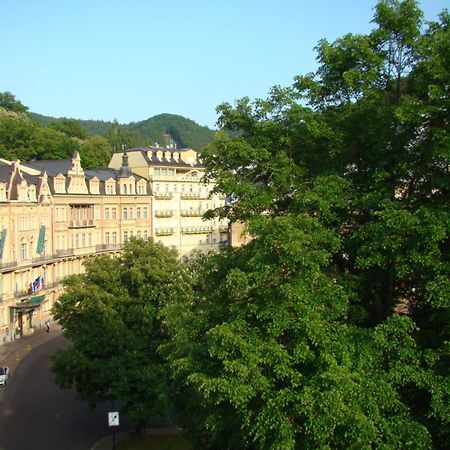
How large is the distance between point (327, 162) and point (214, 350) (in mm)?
7453

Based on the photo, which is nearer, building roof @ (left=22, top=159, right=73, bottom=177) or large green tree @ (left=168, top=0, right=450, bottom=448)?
large green tree @ (left=168, top=0, right=450, bottom=448)

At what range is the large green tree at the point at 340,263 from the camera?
1461 cm

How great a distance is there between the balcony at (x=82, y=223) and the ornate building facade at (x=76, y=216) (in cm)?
11

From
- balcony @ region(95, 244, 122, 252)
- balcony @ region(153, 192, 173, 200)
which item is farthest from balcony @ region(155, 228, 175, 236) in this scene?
balcony @ region(95, 244, 122, 252)

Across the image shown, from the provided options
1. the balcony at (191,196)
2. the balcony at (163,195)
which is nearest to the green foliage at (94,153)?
the balcony at (191,196)

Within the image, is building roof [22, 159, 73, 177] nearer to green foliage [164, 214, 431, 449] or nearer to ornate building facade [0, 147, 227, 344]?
ornate building facade [0, 147, 227, 344]

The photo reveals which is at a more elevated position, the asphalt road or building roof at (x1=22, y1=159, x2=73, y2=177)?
building roof at (x1=22, y1=159, x2=73, y2=177)

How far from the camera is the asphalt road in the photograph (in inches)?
1363

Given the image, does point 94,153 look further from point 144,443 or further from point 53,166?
point 144,443

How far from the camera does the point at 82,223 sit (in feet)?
235

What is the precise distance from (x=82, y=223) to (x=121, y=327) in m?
40.2

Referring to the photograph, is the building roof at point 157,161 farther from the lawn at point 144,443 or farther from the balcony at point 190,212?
the lawn at point 144,443

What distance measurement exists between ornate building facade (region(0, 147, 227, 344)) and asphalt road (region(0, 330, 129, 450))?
10915mm

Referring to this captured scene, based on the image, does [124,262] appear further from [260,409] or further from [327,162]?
[260,409]
